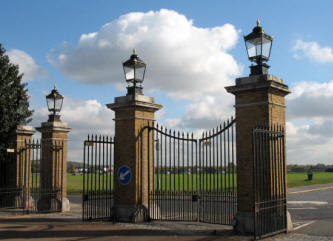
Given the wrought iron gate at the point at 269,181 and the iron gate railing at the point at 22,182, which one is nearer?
the wrought iron gate at the point at 269,181

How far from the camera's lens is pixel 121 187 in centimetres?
1149

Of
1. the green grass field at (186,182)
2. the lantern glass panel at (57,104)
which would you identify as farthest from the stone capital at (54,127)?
the green grass field at (186,182)

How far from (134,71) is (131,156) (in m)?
2.79

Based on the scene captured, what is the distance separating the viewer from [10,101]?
53.9ft

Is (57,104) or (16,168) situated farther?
(16,168)

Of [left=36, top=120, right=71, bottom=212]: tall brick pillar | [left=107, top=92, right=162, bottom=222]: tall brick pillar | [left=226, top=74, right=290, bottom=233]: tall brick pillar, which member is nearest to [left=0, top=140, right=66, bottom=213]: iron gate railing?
[left=36, top=120, right=71, bottom=212]: tall brick pillar

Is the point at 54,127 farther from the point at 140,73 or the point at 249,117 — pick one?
the point at 249,117

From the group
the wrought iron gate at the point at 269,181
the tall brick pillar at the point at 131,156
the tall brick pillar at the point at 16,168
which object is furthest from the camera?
the tall brick pillar at the point at 16,168

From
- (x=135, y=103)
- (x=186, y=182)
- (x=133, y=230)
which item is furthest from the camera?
(x=186, y=182)

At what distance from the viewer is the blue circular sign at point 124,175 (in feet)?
37.2

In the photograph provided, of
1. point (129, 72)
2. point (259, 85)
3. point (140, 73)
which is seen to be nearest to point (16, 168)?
point (129, 72)

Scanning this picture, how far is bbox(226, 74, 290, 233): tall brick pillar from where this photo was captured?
28.6 ft

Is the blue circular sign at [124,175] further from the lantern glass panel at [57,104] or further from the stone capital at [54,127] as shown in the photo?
the lantern glass panel at [57,104]

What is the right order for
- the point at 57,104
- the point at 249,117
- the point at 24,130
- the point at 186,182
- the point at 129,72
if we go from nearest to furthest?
the point at 249,117 → the point at 129,72 → the point at 57,104 → the point at 24,130 → the point at 186,182
